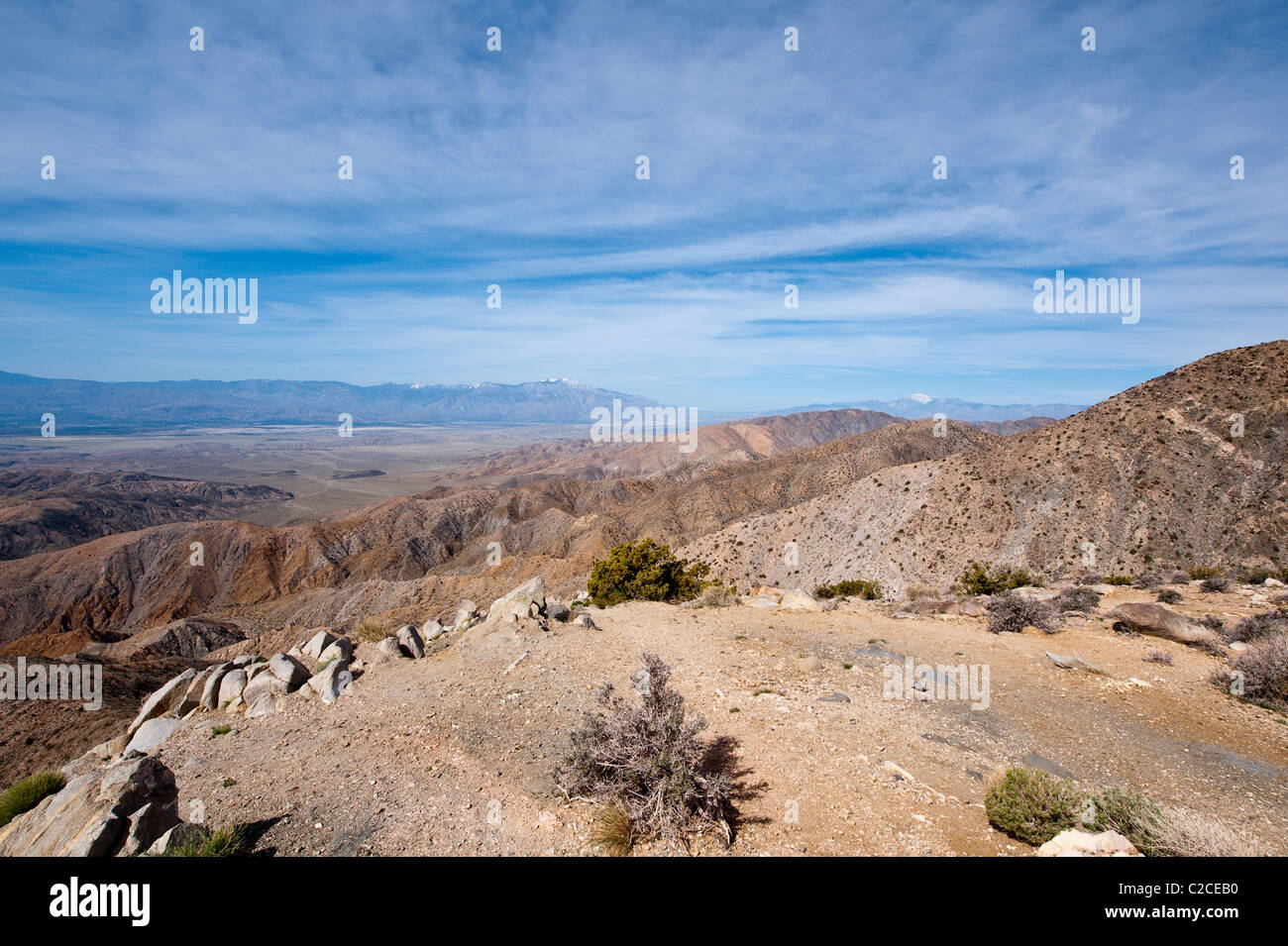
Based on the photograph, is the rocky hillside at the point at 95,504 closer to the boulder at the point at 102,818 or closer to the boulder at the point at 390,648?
the boulder at the point at 390,648

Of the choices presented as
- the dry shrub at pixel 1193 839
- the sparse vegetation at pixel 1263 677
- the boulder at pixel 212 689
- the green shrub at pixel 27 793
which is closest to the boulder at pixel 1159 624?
the sparse vegetation at pixel 1263 677

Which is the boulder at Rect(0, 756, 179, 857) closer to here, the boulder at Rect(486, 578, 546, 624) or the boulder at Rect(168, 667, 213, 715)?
the boulder at Rect(168, 667, 213, 715)

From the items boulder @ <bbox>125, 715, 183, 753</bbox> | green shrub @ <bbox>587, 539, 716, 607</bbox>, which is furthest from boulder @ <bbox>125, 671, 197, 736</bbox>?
green shrub @ <bbox>587, 539, 716, 607</bbox>

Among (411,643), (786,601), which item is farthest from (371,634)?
(786,601)
